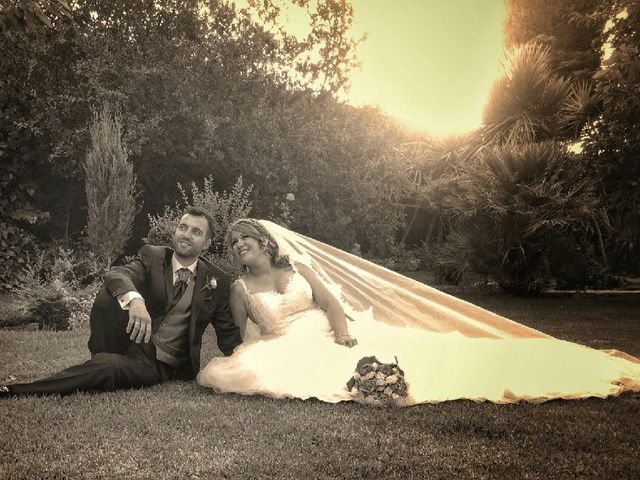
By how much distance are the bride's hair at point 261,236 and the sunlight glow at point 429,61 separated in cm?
868

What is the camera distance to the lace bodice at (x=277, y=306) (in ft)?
16.4

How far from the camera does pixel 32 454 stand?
3047 millimetres

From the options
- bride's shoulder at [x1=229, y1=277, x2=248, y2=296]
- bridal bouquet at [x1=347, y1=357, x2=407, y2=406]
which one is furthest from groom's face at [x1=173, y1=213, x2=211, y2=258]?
bridal bouquet at [x1=347, y1=357, x2=407, y2=406]

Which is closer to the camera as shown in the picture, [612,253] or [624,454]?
[624,454]

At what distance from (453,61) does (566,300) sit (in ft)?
18.5

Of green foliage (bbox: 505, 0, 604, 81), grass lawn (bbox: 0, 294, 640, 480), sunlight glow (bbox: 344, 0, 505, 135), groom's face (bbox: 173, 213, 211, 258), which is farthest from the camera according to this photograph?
green foliage (bbox: 505, 0, 604, 81)

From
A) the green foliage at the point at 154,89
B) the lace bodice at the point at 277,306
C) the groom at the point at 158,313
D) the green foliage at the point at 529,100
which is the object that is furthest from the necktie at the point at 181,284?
the green foliage at the point at 529,100

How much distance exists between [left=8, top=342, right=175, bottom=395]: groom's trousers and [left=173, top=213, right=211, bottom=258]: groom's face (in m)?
0.73

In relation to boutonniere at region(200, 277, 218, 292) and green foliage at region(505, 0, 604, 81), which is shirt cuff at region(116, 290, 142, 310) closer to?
boutonniere at region(200, 277, 218, 292)

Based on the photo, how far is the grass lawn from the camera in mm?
2861

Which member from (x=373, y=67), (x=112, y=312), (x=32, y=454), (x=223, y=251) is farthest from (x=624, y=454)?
(x=373, y=67)

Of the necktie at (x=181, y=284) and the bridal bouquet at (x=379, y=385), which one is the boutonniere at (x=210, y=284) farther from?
the bridal bouquet at (x=379, y=385)

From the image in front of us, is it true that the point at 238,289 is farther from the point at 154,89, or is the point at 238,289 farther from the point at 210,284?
the point at 154,89

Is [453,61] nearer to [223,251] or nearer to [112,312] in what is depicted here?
[223,251]
